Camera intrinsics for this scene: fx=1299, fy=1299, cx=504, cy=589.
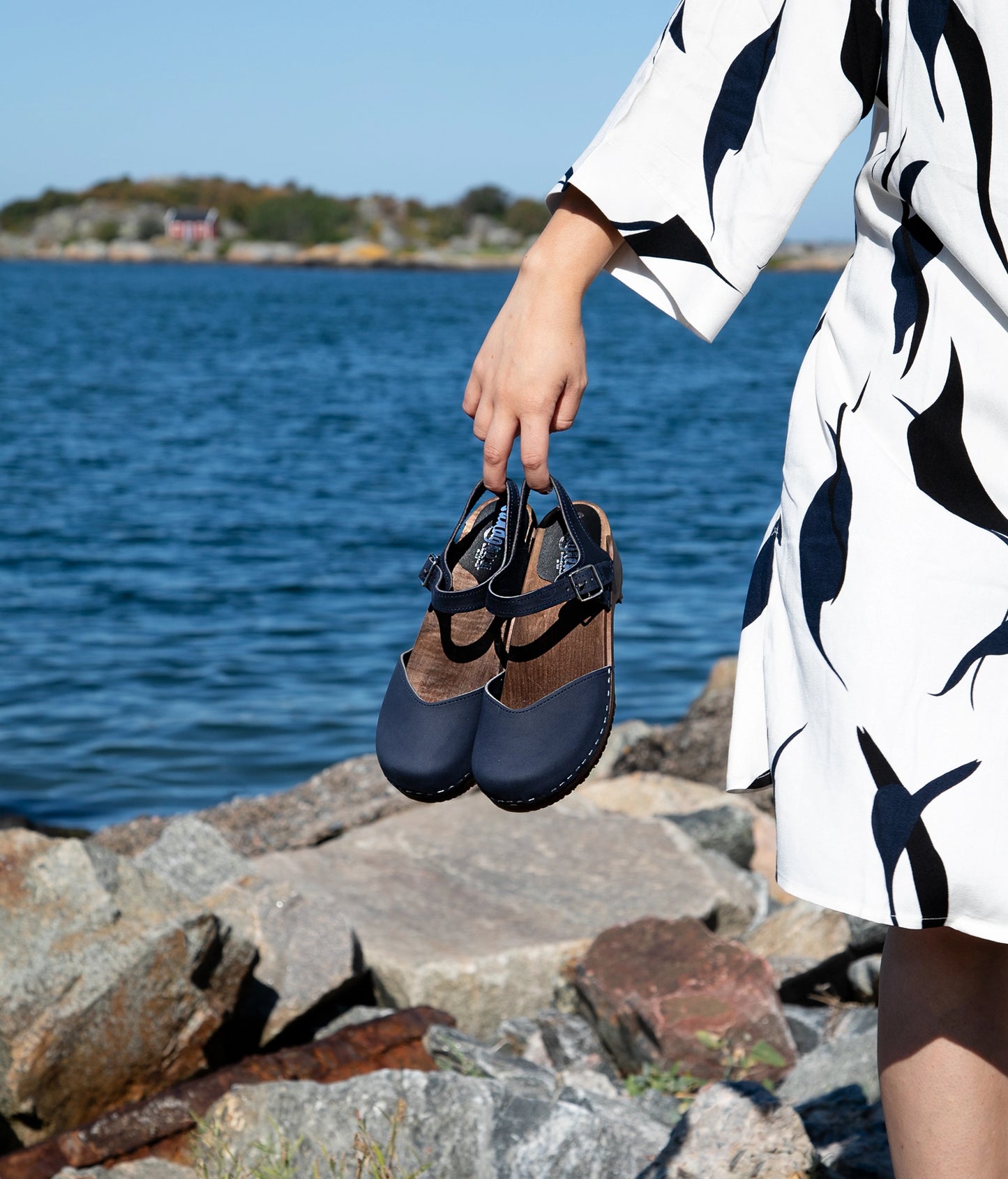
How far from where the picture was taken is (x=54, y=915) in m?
3.45

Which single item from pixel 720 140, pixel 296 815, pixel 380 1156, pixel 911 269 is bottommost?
pixel 296 815

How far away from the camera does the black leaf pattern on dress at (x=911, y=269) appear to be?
4.13 ft

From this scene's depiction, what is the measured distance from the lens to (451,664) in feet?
5.74

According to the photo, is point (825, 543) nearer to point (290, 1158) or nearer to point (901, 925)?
point (901, 925)

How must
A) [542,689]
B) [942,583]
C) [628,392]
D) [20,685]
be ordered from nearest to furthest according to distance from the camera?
[942,583] < [542,689] < [20,685] < [628,392]

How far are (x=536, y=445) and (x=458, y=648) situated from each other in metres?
0.40

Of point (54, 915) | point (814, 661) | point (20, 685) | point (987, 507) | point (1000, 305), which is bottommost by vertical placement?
point (20, 685)

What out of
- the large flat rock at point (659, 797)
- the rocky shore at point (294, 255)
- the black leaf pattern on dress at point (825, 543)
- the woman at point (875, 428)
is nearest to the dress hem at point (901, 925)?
the woman at point (875, 428)

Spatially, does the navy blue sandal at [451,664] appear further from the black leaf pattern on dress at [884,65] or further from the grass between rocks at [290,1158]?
the grass between rocks at [290,1158]

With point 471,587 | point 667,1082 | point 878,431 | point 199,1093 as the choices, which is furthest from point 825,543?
point 667,1082

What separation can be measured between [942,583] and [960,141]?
42 cm

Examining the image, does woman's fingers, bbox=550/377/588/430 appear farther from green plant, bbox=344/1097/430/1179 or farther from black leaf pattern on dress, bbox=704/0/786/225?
green plant, bbox=344/1097/430/1179

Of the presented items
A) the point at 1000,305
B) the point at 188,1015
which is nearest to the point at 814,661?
the point at 1000,305

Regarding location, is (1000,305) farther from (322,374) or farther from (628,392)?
(322,374)
